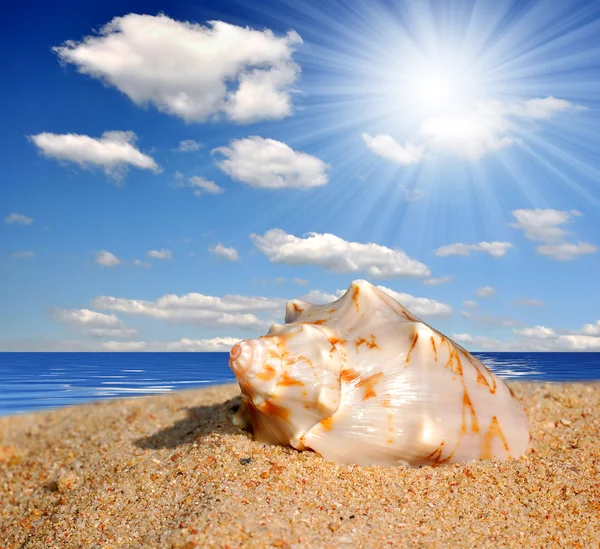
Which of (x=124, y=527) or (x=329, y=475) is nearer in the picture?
(x=124, y=527)

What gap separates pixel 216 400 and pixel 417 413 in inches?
177

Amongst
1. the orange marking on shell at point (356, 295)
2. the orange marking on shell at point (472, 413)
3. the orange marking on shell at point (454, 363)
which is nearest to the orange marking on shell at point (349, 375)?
the orange marking on shell at point (356, 295)

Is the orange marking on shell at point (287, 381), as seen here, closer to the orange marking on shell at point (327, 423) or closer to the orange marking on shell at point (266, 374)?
the orange marking on shell at point (266, 374)

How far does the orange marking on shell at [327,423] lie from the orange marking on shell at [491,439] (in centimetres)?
151

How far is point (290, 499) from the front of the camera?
3.65 meters

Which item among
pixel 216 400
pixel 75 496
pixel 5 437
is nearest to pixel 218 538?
pixel 75 496

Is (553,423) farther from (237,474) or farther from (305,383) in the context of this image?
(237,474)

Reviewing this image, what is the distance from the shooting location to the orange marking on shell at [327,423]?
14.3 ft

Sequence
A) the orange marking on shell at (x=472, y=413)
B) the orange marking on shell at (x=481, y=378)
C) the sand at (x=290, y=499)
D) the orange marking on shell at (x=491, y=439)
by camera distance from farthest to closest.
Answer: the orange marking on shell at (x=481, y=378), the orange marking on shell at (x=491, y=439), the orange marking on shell at (x=472, y=413), the sand at (x=290, y=499)

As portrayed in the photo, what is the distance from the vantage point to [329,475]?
409 cm

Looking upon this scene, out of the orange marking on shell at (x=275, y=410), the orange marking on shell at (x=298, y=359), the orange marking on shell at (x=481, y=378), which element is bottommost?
the orange marking on shell at (x=275, y=410)

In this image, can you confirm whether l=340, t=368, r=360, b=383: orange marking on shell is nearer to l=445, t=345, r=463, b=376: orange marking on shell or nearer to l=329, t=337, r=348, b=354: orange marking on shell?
l=329, t=337, r=348, b=354: orange marking on shell

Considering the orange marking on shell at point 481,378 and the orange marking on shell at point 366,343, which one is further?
the orange marking on shell at point 481,378

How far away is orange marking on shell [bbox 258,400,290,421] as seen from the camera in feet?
14.5
